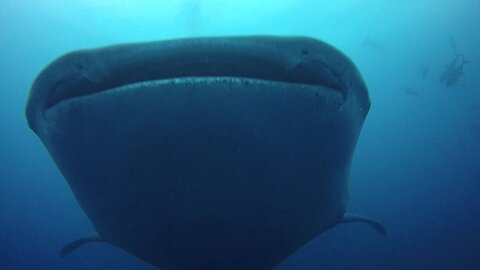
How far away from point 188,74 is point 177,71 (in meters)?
0.06

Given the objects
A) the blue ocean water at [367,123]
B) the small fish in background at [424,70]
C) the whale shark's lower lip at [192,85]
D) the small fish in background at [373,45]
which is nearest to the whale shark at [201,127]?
the whale shark's lower lip at [192,85]

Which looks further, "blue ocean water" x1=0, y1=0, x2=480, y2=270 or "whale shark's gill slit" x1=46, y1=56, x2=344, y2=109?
"blue ocean water" x1=0, y1=0, x2=480, y2=270

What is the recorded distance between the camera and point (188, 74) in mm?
1738

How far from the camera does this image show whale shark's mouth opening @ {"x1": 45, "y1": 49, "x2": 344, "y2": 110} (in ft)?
5.64

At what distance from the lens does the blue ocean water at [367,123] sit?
18.6 m

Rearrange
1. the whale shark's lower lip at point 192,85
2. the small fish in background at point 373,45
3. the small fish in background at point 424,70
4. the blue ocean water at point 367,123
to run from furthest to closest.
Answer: the small fish in background at point 373,45
the blue ocean water at point 367,123
the small fish in background at point 424,70
the whale shark's lower lip at point 192,85

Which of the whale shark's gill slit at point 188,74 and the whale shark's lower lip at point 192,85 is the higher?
the whale shark's gill slit at point 188,74

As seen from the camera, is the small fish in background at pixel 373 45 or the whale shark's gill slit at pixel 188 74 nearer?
the whale shark's gill slit at pixel 188 74

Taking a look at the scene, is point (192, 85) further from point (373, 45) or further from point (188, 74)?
point (373, 45)

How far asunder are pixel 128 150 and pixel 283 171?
36.9 inches

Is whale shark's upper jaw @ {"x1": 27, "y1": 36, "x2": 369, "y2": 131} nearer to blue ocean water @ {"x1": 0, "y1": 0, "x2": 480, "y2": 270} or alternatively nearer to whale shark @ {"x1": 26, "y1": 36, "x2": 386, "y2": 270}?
whale shark @ {"x1": 26, "y1": 36, "x2": 386, "y2": 270}

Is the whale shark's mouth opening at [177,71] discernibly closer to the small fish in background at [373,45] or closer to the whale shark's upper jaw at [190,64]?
the whale shark's upper jaw at [190,64]

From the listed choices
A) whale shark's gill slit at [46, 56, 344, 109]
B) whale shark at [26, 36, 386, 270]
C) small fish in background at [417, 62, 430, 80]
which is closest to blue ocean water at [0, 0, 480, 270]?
small fish in background at [417, 62, 430, 80]

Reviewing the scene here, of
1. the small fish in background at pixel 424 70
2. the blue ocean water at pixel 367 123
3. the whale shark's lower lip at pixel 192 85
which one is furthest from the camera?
→ the blue ocean water at pixel 367 123
